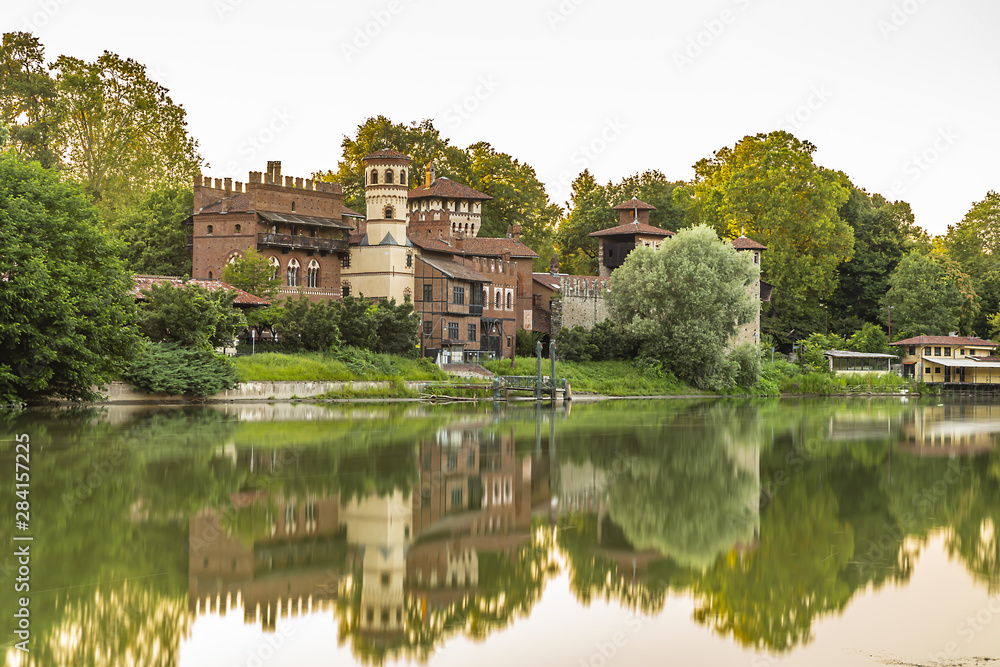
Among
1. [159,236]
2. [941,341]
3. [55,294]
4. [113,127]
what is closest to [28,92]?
[113,127]

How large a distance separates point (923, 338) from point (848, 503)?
61089 mm

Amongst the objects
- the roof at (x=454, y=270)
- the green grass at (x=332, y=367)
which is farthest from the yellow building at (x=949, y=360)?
the green grass at (x=332, y=367)

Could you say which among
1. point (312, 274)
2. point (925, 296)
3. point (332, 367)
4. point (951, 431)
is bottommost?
point (951, 431)

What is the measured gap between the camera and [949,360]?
73250mm

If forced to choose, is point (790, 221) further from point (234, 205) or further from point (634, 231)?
point (234, 205)

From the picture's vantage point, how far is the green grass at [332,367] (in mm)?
44812

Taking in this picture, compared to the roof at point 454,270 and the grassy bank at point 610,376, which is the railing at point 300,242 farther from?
the grassy bank at point 610,376

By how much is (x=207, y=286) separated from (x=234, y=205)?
760 centimetres

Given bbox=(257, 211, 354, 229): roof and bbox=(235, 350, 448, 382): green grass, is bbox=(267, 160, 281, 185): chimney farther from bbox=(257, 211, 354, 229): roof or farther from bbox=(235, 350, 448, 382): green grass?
bbox=(235, 350, 448, 382): green grass

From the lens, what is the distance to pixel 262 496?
16.8 meters

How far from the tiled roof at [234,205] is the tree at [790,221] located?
117ft

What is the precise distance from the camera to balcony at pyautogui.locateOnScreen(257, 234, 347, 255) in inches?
2147

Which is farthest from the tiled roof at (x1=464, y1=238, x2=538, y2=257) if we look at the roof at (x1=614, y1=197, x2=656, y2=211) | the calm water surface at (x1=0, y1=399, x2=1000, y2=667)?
the calm water surface at (x1=0, y1=399, x2=1000, y2=667)

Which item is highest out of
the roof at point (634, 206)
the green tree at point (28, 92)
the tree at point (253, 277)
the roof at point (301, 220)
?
the green tree at point (28, 92)
